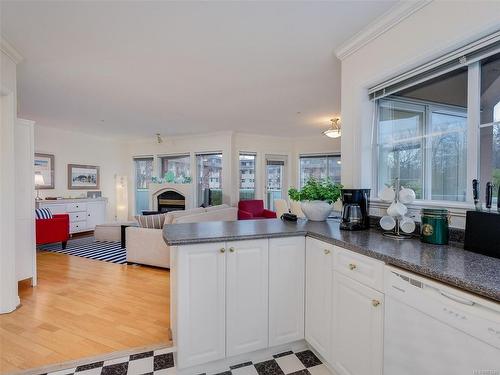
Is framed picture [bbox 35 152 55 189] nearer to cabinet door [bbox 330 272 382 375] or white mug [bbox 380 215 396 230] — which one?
cabinet door [bbox 330 272 382 375]

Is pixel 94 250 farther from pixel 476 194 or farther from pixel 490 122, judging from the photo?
pixel 490 122

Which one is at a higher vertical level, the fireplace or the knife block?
the knife block

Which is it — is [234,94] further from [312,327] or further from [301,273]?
[312,327]

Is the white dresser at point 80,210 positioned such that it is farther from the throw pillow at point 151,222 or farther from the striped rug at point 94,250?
the throw pillow at point 151,222

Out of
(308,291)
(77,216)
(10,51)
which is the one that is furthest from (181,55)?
(77,216)

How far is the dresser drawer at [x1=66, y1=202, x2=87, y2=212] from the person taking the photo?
5.77 meters

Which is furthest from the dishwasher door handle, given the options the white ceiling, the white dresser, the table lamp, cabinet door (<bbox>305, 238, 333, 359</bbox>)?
the white dresser

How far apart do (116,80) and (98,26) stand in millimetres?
1216

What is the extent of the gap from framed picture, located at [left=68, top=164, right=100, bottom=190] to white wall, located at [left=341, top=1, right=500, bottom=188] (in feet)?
21.5

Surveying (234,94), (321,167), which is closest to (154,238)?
(234,94)

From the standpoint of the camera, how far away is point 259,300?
183 cm

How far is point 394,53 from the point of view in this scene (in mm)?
1946

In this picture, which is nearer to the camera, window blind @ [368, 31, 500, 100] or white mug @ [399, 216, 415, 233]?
window blind @ [368, 31, 500, 100]

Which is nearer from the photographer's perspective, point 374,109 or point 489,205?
point 489,205
